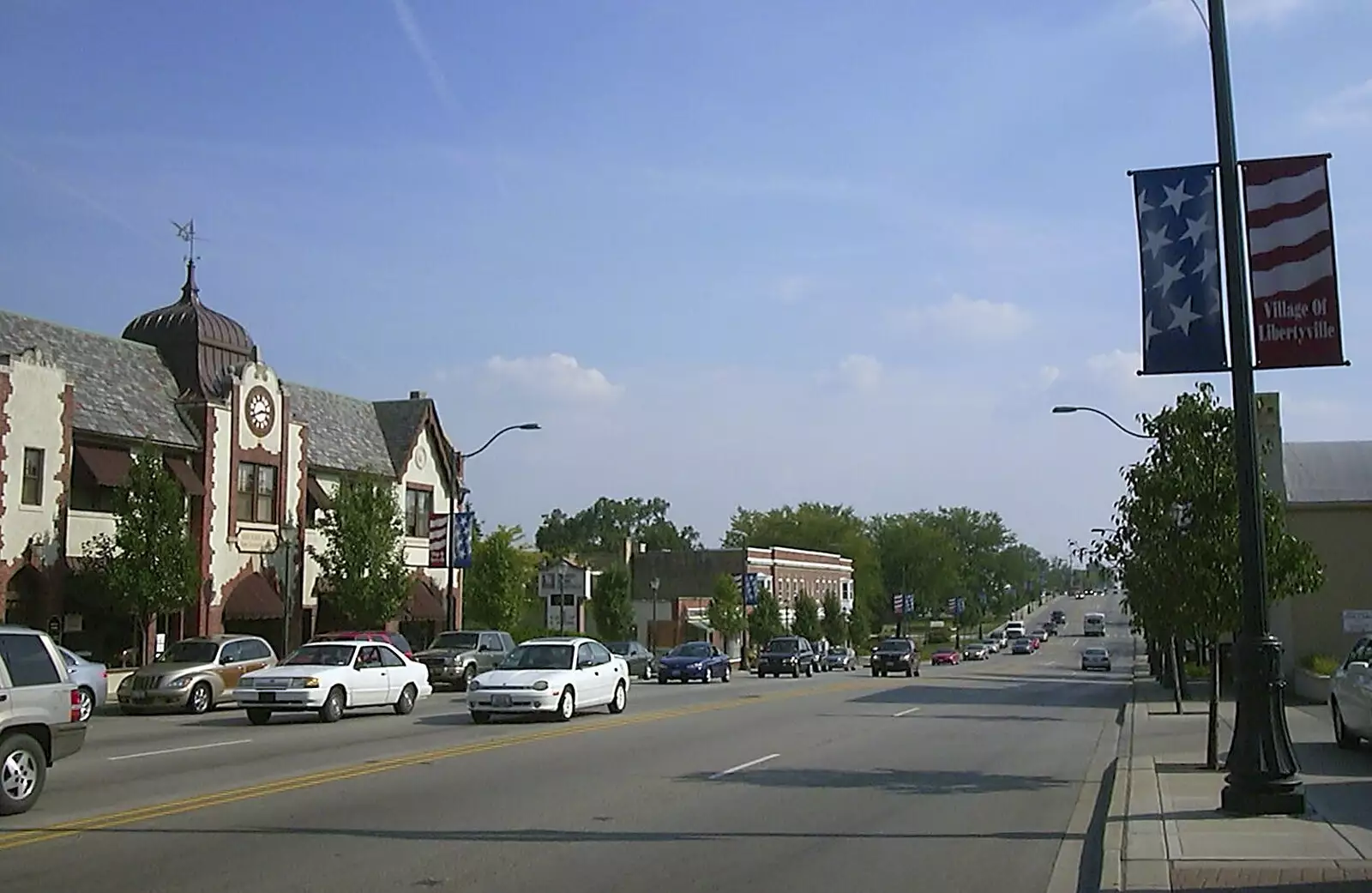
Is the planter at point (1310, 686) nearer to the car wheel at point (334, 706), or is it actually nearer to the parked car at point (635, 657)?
the parked car at point (635, 657)

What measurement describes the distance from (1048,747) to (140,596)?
22.1 metres

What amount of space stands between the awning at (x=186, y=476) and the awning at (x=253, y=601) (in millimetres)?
3207

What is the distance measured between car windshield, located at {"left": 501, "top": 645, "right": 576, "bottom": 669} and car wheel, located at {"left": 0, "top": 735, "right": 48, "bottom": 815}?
13327 mm

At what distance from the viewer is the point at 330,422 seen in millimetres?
48312

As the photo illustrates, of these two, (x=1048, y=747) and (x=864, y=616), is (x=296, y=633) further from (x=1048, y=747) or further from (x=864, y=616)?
(x=864, y=616)

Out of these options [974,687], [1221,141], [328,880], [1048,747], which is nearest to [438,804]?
[328,880]

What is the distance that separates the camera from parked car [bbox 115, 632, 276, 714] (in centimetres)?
2816

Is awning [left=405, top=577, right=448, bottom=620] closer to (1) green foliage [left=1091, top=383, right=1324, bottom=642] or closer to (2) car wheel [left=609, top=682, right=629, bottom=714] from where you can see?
(2) car wheel [left=609, top=682, right=629, bottom=714]

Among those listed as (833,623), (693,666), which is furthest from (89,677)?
(833,623)

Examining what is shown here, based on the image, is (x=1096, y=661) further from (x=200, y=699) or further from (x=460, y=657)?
(x=200, y=699)

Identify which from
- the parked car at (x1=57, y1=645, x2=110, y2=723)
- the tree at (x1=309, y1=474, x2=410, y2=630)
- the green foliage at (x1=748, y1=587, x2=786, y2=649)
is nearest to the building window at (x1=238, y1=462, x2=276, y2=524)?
the tree at (x1=309, y1=474, x2=410, y2=630)

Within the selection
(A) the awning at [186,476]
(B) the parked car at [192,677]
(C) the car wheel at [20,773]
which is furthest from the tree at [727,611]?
(C) the car wheel at [20,773]

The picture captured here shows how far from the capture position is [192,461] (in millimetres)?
39594

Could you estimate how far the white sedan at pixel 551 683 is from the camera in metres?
25.0
